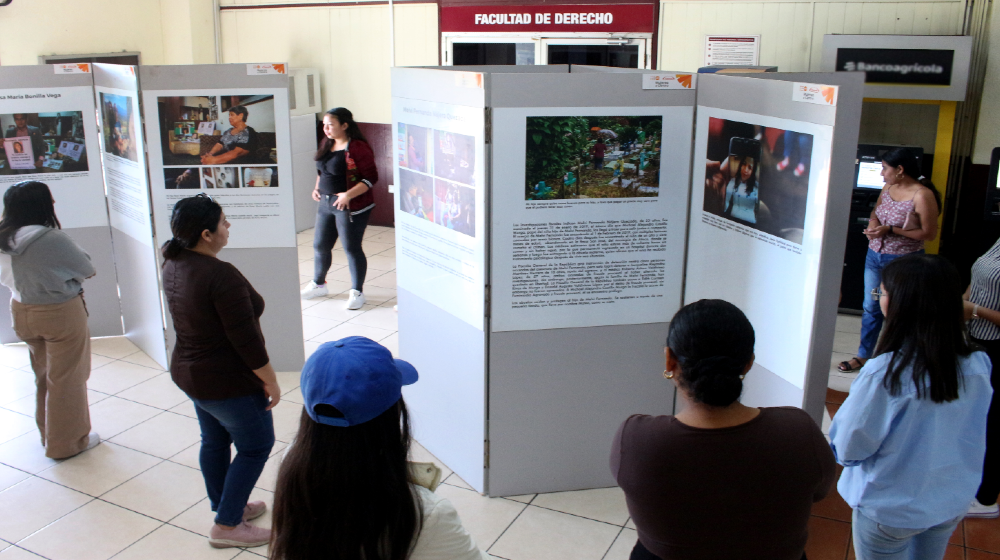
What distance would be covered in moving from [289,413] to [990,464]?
3574 mm

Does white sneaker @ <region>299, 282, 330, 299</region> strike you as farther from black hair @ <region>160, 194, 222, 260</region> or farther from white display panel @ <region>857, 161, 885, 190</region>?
white display panel @ <region>857, 161, 885, 190</region>

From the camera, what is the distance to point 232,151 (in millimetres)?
4672

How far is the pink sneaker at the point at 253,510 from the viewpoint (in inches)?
137

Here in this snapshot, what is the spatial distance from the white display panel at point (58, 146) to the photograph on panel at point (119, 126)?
0.54 feet

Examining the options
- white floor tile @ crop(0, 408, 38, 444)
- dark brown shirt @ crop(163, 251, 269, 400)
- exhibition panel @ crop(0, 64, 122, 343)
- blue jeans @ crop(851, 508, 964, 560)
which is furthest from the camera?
exhibition panel @ crop(0, 64, 122, 343)

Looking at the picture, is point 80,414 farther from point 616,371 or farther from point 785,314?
point 785,314

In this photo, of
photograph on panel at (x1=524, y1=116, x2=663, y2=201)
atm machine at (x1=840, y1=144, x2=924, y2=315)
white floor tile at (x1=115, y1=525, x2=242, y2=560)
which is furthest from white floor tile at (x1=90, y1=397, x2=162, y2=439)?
atm machine at (x1=840, y1=144, x2=924, y2=315)

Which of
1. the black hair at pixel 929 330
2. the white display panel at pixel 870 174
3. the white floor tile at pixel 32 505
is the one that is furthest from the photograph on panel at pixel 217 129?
the white display panel at pixel 870 174

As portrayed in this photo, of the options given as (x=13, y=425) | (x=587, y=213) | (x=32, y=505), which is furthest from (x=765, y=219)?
(x=13, y=425)

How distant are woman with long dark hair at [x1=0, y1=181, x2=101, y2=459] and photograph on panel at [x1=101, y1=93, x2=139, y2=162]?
1.13m

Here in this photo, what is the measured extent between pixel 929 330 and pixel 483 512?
7.04 feet

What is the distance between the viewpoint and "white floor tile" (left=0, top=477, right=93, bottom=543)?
11.3 ft

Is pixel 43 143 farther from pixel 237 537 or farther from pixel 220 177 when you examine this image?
pixel 237 537

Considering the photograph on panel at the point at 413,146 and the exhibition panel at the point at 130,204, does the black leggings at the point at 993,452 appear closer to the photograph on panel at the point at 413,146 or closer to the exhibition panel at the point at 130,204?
the photograph on panel at the point at 413,146
